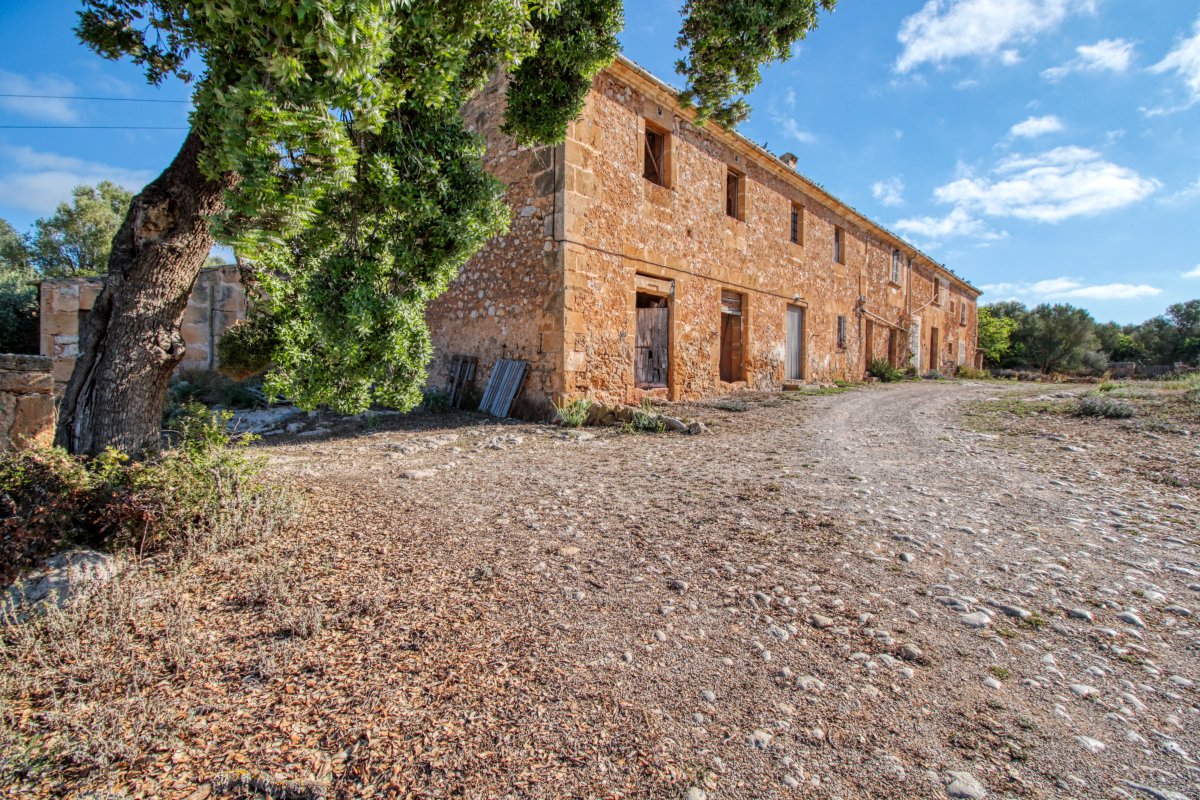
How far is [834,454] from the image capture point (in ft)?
19.6

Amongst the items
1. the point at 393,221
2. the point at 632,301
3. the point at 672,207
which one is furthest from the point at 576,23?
the point at 672,207

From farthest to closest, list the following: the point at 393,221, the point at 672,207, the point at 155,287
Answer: the point at 672,207
the point at 393,221
the point at 155,287

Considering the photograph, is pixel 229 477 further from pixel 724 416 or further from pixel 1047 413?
pixel 1047 413

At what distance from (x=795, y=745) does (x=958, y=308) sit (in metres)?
28.7

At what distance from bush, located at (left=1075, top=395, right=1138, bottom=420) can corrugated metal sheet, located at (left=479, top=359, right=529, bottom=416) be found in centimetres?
902

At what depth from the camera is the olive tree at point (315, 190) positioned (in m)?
2.26

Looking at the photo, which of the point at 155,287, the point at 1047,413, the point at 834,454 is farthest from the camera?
the point at 1047,413

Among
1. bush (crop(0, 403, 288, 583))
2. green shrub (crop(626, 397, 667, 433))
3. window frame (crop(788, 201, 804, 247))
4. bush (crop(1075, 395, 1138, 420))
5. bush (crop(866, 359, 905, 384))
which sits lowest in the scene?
bush (crop(0, 403, 288, 583))

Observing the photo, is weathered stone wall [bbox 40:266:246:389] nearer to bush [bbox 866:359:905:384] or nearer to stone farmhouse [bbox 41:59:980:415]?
stone farmhouse [bbox 41:59:980:415]

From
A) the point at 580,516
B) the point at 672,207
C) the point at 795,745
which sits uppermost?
the point at 672,207

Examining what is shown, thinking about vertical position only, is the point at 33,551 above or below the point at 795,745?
above

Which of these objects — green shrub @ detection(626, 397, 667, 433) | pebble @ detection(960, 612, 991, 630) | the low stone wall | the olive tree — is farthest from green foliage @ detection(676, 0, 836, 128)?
the low stone wall

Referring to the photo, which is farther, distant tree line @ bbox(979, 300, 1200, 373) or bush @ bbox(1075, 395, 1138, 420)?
distant tree line @ bbox(979, 300, 1200, 373)

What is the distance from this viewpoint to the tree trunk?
3.22 meters
